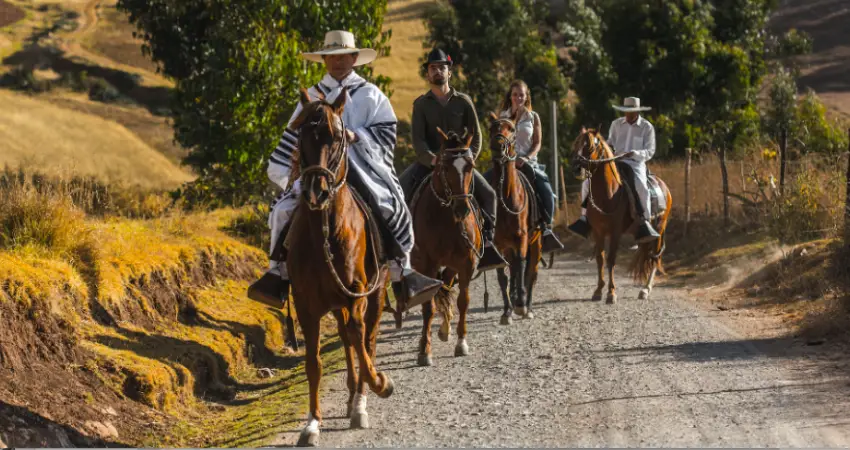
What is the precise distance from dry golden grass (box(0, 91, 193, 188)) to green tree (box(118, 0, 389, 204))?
18.5m

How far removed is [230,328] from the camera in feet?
42.5

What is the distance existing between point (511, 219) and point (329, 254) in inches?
249

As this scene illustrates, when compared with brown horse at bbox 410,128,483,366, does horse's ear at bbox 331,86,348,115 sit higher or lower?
higher

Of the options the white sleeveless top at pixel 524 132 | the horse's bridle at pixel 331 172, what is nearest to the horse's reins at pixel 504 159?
the white sleeveless top at pixel 524 132

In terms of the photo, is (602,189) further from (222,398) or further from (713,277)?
(222,398)

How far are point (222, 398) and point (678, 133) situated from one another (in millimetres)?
32610

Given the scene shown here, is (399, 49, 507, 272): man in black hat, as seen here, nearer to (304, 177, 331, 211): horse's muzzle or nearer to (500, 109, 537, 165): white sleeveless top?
(500, 109, 537, 165): white sleeveless top

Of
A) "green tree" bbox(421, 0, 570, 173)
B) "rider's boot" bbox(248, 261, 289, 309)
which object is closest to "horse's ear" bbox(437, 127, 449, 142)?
"rider's boot" bbox(248, 261, 289, 309)

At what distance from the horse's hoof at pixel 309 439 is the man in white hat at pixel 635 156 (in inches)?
390

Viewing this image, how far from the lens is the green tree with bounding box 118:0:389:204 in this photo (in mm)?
20672

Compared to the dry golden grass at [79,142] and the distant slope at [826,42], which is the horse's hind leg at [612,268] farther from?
the distant slope at [826,42]

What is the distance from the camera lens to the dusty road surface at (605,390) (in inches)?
320

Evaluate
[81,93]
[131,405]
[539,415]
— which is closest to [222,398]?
[131,405]

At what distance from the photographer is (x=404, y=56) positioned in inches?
4008
